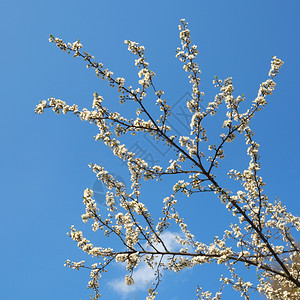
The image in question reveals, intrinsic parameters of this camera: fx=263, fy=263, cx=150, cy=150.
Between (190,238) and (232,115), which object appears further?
(190,238)

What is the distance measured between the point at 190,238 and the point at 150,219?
2.38 m

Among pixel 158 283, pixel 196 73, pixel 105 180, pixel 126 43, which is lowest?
pixel 158 283

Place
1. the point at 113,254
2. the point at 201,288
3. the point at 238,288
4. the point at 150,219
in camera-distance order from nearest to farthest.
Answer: the point at 113,254
the point at 150,219
the point at 238,288
the point at 201,288

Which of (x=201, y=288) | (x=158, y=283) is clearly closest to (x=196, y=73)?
(x=158, y=283)

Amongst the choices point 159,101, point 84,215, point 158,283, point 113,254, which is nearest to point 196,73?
point 159,101

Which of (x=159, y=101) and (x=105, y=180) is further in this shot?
(x=105, y=180)

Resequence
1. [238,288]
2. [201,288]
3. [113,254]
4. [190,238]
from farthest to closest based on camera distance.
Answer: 1. [201,288]
2. [238,288]
3. [190,238]
4. [113,254]

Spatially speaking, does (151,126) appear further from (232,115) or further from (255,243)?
(255,243)

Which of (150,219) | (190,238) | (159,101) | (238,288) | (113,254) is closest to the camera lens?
(159,101)

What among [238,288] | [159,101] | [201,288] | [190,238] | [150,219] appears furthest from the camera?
[201,288]

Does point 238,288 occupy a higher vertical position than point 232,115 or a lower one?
lower

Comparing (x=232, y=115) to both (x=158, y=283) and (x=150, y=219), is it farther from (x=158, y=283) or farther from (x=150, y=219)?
(x=158, y=283)

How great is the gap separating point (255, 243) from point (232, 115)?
3.64 metres

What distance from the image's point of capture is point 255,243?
713cm
